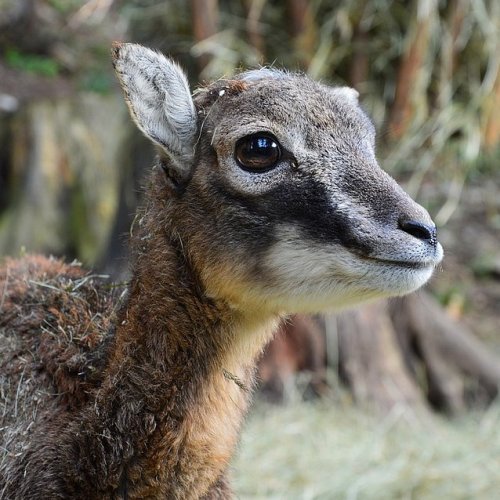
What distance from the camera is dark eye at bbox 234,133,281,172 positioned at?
3.20 metres

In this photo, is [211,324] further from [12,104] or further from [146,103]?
[12,104]

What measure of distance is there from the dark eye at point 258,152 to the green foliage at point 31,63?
408 inches

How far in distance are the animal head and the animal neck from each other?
0.11m

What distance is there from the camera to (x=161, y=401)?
328 centimetres

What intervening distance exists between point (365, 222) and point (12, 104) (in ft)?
28.3

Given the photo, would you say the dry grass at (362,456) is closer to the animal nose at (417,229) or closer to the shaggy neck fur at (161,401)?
the shaggy neck fur at (161,401)

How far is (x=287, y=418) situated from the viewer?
7051 millimetres

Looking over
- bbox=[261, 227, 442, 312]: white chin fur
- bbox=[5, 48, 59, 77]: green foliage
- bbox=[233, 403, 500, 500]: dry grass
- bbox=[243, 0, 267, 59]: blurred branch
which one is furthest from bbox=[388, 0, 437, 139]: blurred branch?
bbox=[5, 48, 59, 77]: green foliage

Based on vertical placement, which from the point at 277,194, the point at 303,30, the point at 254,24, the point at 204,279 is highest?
the point at 303,30

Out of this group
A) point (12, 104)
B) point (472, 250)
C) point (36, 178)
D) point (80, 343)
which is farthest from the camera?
point (12, 104)

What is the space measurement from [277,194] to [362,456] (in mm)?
3614

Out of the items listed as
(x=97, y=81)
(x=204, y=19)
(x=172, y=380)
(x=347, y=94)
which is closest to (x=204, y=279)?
(x=172, y=380)

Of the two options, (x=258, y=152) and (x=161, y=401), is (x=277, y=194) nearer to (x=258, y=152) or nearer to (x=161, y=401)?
(x=258, y=152)

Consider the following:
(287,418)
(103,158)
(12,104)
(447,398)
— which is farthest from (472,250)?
(12,104)
